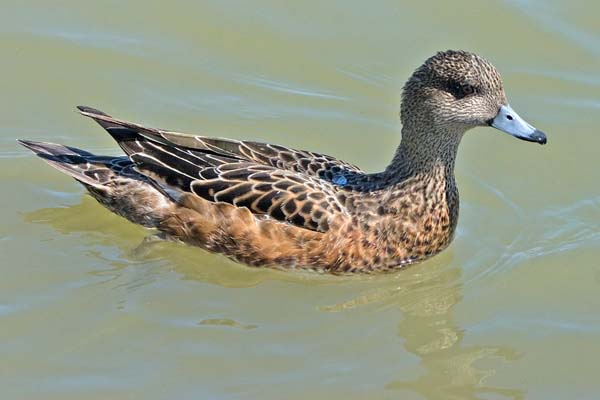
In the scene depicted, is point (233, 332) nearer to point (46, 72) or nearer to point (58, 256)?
point (58, 256)

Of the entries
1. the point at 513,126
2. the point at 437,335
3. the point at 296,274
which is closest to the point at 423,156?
the point at 513,126

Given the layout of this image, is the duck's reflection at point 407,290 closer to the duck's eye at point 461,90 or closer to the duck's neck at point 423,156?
the duck's neck at point 423,156

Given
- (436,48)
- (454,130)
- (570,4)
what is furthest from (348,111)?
(570,4)

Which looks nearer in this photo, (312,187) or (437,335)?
(437,335)

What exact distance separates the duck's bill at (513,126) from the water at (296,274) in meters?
1.09

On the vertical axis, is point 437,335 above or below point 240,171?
below

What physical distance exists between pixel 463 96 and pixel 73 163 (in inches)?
120

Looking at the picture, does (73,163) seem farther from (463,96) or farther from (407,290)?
(463,96)

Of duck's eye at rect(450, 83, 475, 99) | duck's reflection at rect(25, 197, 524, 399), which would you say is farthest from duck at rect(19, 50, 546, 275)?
duck's reflection at rect(25, 197, 524, 399)

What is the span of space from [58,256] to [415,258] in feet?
8.64

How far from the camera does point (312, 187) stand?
8617 millimetres

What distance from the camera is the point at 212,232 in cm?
870

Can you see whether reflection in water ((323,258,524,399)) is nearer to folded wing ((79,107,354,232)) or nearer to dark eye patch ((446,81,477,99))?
folded wing ((79,107,354,232))

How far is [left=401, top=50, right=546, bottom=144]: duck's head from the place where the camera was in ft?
27.4
